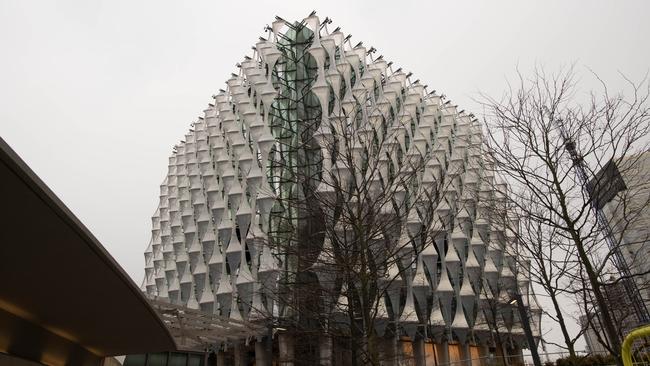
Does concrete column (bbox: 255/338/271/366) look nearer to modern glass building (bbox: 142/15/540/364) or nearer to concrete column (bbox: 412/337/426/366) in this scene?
modern glass building (bbox: 142/15/540/364)

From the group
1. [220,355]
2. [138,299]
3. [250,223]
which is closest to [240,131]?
[250,223]

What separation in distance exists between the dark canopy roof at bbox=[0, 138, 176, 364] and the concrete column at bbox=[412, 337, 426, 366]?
2394 cm

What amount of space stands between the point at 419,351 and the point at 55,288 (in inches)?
1178

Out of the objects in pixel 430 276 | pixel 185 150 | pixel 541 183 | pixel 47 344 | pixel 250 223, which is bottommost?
pixel 47 344

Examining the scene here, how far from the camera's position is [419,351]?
3209cm

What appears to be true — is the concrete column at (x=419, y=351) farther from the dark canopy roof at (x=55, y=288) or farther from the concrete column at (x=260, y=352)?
the dark canopy roof at (x=55, y=288)

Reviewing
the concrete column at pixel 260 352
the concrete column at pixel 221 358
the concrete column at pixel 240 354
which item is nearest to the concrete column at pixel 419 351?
the concrete column at pixel 260 352

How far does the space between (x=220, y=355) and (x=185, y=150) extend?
71.6 feet

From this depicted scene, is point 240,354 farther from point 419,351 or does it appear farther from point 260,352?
point 419,351

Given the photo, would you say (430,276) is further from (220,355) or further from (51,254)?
(51,254)

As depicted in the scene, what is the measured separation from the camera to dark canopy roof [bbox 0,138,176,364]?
4.02m

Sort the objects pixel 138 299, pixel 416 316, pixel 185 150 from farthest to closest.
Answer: pixel 185 150
pixel 416 316
pixel 138 299

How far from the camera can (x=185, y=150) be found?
155ft

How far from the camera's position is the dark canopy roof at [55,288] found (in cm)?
402
